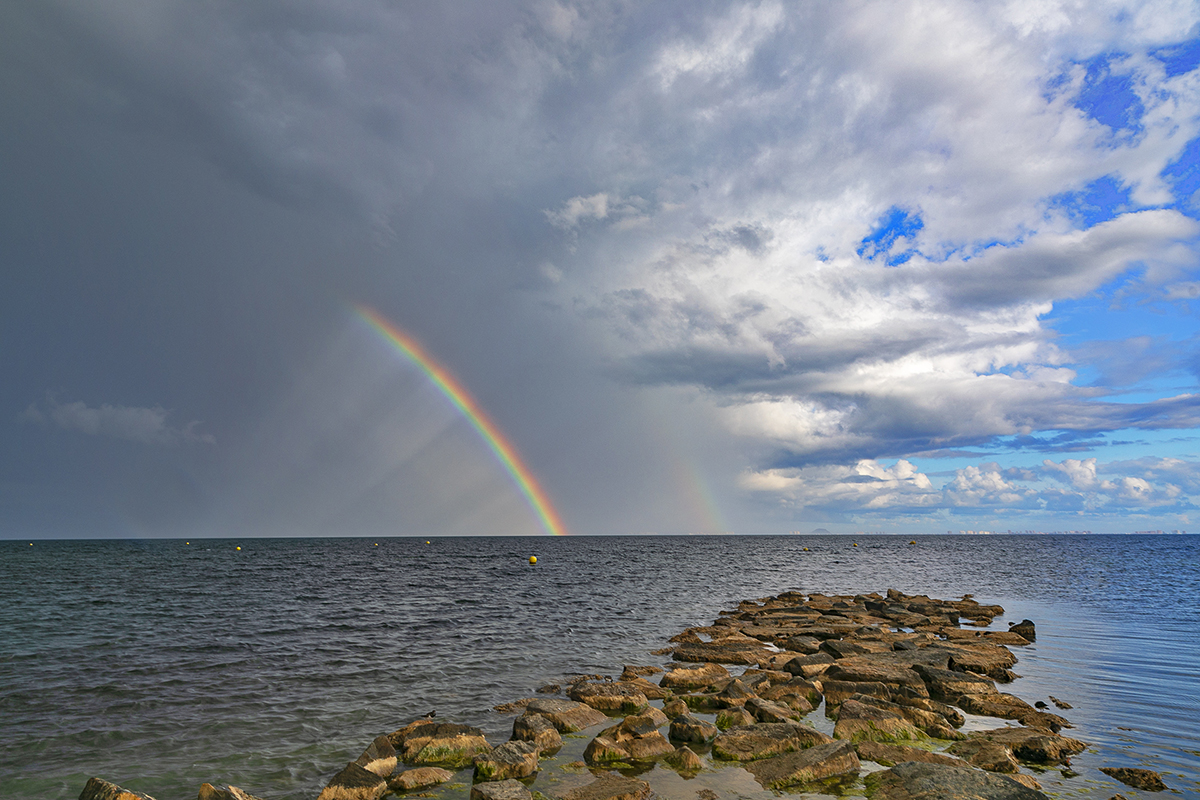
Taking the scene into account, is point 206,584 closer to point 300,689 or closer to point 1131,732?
point 300,689

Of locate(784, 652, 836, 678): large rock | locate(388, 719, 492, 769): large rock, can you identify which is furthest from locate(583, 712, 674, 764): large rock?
locate(784, 652, 836, 678): large rock

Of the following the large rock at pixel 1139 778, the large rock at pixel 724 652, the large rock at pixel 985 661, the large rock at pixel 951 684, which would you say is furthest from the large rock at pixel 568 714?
the large rock at pixel 985 661

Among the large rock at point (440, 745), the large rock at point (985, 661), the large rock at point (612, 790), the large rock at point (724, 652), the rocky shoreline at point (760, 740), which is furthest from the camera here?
the large rock at point (724, 652)

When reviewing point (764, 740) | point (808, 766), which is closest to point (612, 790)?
point (808, 766)

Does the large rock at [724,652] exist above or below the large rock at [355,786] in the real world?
below

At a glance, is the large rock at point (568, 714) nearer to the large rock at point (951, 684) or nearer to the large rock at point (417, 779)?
the large rock at point (417, 779)

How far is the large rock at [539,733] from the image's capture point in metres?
13.4

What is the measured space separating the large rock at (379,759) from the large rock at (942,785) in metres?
8.88

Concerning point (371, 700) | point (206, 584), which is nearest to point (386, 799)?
point (371, 700)

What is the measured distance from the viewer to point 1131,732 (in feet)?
46.6

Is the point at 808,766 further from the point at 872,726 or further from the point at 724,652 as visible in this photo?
the point at 724,652

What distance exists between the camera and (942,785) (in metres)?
10.2

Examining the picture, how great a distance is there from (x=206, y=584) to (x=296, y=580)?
7.59 meters

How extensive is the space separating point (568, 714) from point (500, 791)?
15.2 ft
